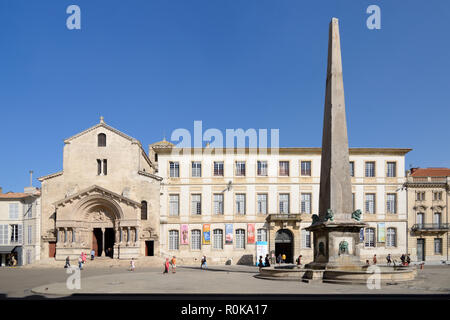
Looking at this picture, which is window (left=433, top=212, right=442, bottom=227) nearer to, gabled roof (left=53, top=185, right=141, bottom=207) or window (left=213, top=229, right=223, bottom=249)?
window (left=213, top=229, right=223, bottom=249)

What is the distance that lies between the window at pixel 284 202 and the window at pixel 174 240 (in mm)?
9580

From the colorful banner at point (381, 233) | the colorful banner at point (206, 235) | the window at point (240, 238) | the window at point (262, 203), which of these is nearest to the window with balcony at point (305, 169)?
the window at point (262, 203)

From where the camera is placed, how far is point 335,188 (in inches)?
757

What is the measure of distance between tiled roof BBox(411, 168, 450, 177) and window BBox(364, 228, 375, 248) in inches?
337

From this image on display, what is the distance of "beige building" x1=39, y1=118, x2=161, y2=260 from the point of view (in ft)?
128

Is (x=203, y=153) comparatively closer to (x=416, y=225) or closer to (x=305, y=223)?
(x=305, y=223)

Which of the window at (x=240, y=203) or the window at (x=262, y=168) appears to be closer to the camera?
the window at (x=240, y=203)

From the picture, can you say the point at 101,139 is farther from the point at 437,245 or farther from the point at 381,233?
the point at 437,245

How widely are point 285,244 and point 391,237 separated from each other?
9.55m

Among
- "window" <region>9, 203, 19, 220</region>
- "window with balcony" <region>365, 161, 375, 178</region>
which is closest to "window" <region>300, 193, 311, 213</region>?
"window with balcony" <region>365, 161, 375, 178</region>

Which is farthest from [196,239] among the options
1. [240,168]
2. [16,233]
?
[16,233]

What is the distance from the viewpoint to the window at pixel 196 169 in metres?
41.0

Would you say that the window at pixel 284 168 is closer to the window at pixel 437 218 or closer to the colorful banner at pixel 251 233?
the colorful banner at pixel 251 233
